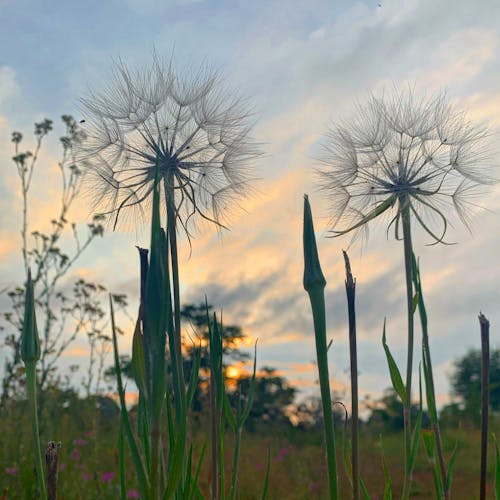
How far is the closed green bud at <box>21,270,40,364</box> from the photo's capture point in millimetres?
982

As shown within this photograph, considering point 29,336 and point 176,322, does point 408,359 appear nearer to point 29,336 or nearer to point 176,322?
point 176,322

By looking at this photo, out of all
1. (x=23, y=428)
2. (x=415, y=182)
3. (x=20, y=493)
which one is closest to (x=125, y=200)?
(x=415, y=182)

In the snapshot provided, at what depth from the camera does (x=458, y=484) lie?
287 inches

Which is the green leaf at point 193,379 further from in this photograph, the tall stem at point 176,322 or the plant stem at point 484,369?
the plant stem at point 484,369

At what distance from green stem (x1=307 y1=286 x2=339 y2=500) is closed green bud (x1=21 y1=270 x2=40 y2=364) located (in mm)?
391

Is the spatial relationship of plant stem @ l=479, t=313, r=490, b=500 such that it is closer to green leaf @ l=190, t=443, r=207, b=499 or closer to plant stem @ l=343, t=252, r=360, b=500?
plant stem @ l=343, t=252, r=360, b=500

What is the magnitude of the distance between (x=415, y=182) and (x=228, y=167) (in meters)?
0.47

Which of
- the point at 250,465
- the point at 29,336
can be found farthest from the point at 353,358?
the point at 250,465

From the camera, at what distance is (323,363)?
884 millimetres

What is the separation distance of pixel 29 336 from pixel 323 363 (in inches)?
16.2

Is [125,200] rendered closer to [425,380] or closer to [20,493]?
[425,380]

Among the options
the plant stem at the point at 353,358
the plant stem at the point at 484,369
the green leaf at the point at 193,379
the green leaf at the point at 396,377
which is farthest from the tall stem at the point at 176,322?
the plant stem at the point at 484,369

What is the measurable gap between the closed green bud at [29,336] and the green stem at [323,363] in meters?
0.39

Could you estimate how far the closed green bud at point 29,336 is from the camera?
98cm
